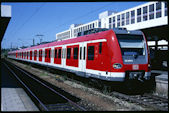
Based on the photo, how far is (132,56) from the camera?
8766 millimetres

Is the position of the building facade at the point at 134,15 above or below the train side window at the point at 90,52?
above

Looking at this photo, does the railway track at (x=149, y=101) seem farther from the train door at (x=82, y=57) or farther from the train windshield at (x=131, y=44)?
the train door at (x=82, y=57)

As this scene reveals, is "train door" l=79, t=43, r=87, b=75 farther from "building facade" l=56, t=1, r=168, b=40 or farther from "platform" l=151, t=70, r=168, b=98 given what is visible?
"building facade" l=56, t=1, r=168, b=40

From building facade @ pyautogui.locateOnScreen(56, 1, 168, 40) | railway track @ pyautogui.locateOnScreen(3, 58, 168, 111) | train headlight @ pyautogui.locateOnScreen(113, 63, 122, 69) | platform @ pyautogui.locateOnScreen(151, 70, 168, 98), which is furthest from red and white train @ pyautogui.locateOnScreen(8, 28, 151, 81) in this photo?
building facade @ pyautogui.locateOnScreen(56, 1, 168, 40)

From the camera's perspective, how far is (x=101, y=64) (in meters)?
9.15

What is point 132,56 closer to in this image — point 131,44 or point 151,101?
point 131,44

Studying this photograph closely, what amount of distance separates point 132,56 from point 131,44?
0.60m

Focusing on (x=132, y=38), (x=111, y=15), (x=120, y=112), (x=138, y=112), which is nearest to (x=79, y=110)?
(x=120, y=112)

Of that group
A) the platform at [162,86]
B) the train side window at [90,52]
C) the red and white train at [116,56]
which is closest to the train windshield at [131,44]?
the red and white train at [116,56]

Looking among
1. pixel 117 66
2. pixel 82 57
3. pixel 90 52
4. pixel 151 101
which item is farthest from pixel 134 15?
pixel 151 101

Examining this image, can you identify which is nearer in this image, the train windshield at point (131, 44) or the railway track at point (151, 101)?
the railway track at point (151, 101)

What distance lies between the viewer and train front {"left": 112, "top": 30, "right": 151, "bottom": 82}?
845 centimetres

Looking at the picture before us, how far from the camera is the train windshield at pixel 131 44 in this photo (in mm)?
8758

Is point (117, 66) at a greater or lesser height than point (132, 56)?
lesser
